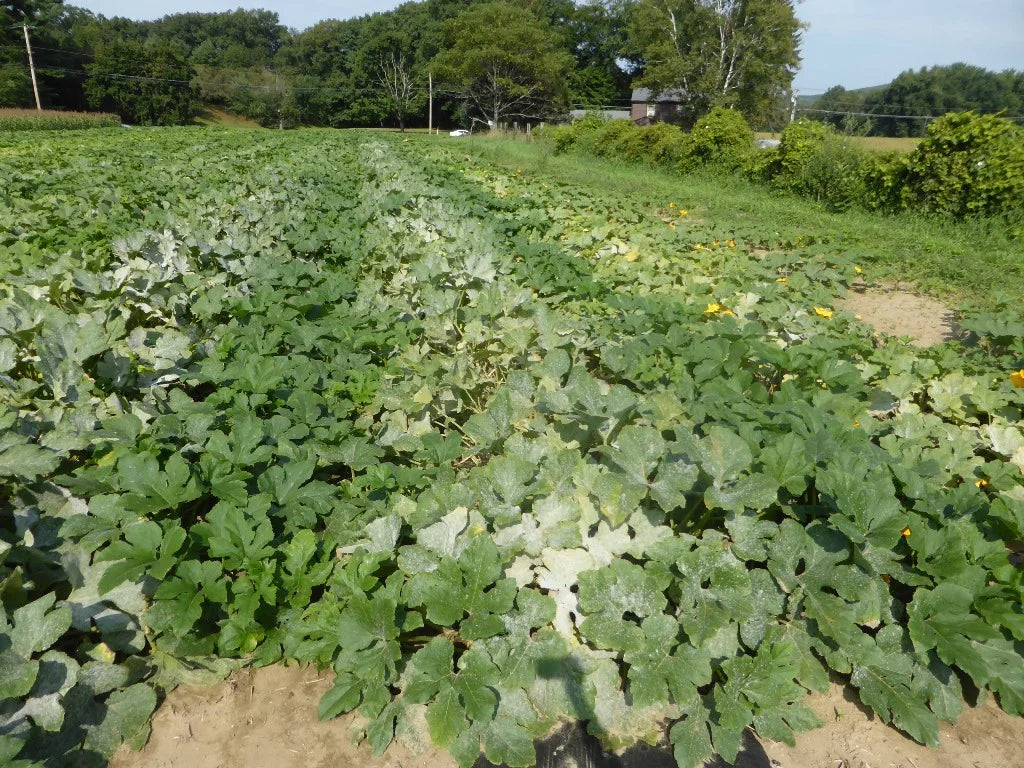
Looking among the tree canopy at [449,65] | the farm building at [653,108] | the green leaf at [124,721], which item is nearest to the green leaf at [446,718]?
the green leaf at [124,721]

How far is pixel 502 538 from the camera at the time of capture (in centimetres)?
191

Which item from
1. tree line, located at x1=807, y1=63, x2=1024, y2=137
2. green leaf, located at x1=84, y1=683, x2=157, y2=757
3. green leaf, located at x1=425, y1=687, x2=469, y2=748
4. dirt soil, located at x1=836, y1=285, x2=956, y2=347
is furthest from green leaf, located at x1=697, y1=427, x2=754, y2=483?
tree line, located at x1=807, y1=63, x2=1024, y2=137

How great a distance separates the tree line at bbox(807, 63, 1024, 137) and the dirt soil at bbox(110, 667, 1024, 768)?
70559 millimetres

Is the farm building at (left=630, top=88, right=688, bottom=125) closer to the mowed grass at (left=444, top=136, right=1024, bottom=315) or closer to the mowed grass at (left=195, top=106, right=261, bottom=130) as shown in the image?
the mowed grass at (left=195, top=106, right=261, bottom=130)

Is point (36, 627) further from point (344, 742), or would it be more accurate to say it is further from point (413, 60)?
point (413, 60)

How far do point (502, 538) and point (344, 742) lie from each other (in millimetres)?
725

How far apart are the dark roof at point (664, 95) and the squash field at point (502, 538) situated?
150 feet

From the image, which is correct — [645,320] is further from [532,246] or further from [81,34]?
[81,34]

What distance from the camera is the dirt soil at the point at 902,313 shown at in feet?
16.3

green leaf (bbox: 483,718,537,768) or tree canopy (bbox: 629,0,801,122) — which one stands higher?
tree canopy (bbox: 629,0,801,122)

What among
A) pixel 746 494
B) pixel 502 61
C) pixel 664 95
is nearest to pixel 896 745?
pixel 746 494

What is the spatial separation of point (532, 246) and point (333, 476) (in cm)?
380

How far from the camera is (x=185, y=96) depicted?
58062mm

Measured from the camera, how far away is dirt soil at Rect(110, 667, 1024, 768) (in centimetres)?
162
